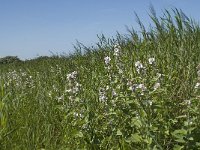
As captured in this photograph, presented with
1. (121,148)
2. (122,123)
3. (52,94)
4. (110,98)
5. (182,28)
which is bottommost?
(121,148)

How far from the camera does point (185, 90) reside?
354 centimetres

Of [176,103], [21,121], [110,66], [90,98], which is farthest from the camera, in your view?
[110,66]

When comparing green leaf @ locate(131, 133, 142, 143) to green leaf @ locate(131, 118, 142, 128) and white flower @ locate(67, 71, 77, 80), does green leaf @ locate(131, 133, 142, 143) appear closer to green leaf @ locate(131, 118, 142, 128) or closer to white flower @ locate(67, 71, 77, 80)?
green leaf @ locate(131, 118, 142, 128)

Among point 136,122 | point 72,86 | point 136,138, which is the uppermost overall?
point 72,86

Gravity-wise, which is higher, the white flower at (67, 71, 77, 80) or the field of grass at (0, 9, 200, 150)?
the white flower at (67, 71, 77, 80)

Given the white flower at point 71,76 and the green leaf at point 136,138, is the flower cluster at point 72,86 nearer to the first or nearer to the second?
the white flower at point 71,76

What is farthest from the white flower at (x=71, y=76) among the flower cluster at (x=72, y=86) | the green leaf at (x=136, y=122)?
the green leaf at (x=136, y=122)

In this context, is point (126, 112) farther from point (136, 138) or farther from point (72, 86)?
point (72, 86)

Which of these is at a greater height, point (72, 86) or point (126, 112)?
point (72, 86)

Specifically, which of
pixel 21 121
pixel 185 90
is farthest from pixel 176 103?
pixel 21 121

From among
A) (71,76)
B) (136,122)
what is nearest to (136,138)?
(136,122)

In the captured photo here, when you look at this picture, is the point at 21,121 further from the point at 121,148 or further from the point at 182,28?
the point at 182,28

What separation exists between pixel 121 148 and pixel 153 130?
39 centimetres

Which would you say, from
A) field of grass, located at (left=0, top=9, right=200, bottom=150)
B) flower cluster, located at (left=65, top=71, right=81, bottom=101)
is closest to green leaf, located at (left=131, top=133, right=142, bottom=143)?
field of grass, located at (left=0, top=9, right=200, bottom=150)
